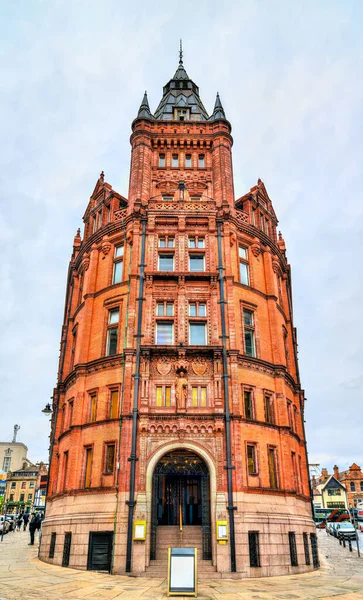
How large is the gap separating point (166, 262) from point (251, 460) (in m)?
14.5

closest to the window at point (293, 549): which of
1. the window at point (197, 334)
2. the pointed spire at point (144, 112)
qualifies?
the window at point (197, 334)

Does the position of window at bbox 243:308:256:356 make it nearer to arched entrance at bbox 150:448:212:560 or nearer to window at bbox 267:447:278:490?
window at bbox 267:447:278:490

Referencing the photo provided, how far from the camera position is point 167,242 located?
33531mm

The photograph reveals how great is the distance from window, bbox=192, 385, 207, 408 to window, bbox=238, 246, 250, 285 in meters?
9.12

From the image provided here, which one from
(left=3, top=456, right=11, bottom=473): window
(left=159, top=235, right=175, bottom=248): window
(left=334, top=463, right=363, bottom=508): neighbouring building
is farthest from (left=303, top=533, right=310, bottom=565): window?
(left=3, top=456, right=11, bottom=473): window

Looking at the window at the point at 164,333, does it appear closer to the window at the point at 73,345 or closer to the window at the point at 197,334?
the window at the point at 197,334

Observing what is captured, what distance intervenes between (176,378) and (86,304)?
973 cm

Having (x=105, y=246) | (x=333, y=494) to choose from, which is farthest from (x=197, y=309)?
(x=333, y=494)

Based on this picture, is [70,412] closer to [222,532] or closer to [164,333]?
[164,333]

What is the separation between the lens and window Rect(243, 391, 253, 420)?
95.3ft

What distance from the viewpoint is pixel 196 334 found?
3055 centimetres

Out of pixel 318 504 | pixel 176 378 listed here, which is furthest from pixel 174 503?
pixel 318 504

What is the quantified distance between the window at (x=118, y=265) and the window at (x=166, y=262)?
301 centimetres

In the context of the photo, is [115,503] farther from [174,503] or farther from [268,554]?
[268,554]
